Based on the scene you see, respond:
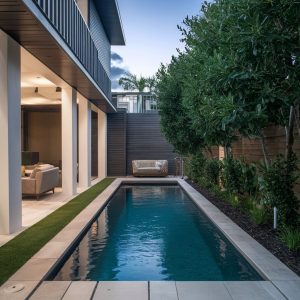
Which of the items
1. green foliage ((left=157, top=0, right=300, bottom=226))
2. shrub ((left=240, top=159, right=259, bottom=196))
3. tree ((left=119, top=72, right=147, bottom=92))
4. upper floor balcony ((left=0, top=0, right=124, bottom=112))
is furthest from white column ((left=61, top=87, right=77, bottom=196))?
tree ((left=119, top=72, right=147, bottom=92))

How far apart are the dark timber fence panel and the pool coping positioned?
1015 cm

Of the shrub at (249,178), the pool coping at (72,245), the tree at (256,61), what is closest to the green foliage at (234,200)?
the shrub at (249,178)

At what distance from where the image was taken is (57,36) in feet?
18.6

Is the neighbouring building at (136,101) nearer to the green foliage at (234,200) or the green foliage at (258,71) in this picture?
the green foliage at (234,200)

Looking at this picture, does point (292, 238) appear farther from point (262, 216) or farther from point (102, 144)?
point (102, 144)

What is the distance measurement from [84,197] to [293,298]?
7.16 metres

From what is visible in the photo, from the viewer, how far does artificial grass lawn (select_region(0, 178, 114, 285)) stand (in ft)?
13.6

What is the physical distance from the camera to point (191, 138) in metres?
11.6

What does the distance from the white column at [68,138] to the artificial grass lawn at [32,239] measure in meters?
1.75

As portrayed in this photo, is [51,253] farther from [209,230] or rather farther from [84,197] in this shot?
[84,197]

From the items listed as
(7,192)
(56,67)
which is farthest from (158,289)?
(56,67)

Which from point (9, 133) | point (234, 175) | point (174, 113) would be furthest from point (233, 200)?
point (9, 133)

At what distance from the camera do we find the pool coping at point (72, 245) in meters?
3.65

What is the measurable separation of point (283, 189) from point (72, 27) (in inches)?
180
